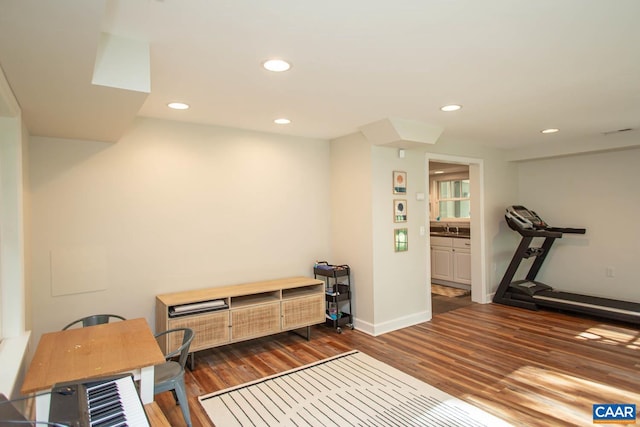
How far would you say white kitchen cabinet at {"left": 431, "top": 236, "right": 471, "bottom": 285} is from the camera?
20.2 feet

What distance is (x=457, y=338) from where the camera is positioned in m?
3.99

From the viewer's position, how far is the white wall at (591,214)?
4.96 meters

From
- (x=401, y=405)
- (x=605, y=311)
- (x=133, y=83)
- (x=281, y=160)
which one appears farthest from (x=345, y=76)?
(x=605, y=311)

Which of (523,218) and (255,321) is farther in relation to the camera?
(523,218)

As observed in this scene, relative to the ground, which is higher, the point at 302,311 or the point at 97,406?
the point at 97,406

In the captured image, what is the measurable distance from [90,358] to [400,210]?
3.40 meters

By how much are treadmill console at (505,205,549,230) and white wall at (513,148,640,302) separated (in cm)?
51

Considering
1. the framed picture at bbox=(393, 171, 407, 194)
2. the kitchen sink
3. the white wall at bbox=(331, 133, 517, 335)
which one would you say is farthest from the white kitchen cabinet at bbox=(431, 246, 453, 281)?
the framed picture at bbox=(393, 171, 407, 194)

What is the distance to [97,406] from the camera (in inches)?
42.1

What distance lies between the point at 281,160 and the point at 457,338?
112 inches

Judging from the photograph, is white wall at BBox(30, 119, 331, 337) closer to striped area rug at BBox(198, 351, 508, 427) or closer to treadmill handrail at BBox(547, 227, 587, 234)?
striped area rug at BBox(198, 351, 508, 427)

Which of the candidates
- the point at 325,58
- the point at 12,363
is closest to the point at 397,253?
the point at 325,58

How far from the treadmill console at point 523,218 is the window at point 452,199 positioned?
133 centimetres

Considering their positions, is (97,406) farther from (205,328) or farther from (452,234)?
(452,234)
